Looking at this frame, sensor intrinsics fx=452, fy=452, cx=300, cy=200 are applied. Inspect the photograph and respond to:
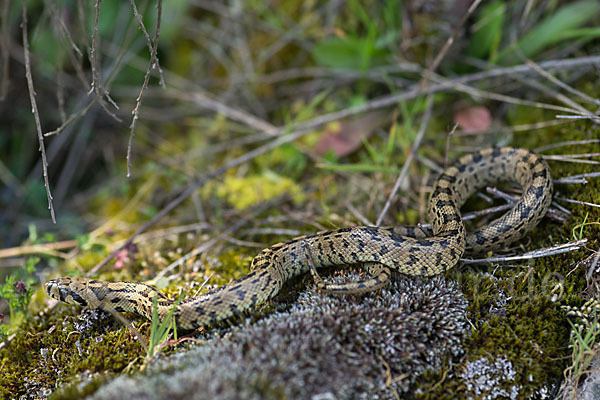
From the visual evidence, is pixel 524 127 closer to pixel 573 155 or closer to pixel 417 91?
pixel 573 155

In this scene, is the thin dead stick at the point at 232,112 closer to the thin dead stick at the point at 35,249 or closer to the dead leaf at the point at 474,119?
the dead leaf at the point at 474,119

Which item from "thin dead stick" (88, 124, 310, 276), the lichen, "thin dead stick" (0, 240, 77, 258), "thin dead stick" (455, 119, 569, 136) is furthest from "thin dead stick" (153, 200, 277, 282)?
"thin dead stick" (455, 119, 569, 136)

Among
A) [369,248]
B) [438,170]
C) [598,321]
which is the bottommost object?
[598,321]

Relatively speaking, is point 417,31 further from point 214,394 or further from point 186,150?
point 214,394

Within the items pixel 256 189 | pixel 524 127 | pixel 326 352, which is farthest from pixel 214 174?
pixel 524 127

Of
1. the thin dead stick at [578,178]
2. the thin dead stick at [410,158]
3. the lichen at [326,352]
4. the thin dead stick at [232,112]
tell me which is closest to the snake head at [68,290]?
the lichen at [326,352]

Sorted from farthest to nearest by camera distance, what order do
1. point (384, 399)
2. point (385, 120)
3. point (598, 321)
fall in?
1. point (385, 120)
2. point (598, 321)
3. point (384, 399)

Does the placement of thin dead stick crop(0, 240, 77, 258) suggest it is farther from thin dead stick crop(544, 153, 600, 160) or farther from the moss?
thin dead stick crop(544, 153, 600, 160)

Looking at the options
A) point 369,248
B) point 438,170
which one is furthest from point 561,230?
point 369,248
